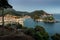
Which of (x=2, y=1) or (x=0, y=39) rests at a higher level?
(x=2, y=1)

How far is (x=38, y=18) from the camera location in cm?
9256

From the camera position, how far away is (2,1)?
13695 millimetres

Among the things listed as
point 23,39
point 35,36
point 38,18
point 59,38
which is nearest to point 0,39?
point 23,39

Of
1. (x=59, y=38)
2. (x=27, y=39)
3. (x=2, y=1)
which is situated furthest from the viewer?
(x=59, y=38)

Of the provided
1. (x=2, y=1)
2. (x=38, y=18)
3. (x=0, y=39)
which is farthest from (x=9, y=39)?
(x=38, y=18)

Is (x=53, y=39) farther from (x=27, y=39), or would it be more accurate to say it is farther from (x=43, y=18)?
(x=43, y=18)

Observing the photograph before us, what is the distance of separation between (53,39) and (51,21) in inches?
2692

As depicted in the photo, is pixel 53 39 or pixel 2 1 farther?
pixel 53 39

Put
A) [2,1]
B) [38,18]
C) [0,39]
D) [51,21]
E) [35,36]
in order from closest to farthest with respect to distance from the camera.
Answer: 1. [0,39]
2. [35,36]
3. [2,1]
4. [51,21]
5. [38,18]

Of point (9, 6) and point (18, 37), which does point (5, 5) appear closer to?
point (9, 6)

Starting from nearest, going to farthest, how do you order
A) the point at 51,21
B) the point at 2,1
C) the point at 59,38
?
the point at 2,1, the point at 59,38, the point at 51,21

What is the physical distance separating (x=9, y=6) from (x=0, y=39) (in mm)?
4502

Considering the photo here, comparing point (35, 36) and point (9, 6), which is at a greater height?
point (9, 6)

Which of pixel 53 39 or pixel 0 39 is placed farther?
pixel 53 39
